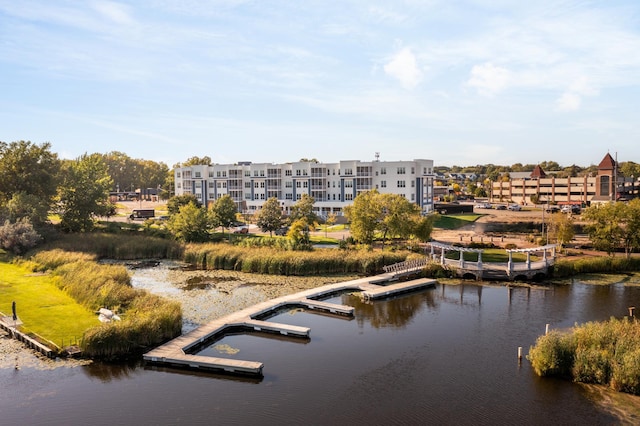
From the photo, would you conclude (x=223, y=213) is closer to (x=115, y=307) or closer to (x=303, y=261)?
(x=303, y=261)

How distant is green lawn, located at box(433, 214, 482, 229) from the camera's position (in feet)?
263

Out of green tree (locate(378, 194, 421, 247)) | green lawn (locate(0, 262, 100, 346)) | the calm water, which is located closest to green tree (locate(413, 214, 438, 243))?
green tree (locate(378, 194, 421, 247))

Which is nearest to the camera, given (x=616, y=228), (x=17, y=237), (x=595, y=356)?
(x=595, y=356)

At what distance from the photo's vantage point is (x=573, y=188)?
11825cm

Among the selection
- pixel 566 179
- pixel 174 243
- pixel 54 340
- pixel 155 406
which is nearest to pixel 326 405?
pixel 155 406

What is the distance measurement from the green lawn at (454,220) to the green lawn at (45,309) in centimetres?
5539

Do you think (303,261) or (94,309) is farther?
(303,261)

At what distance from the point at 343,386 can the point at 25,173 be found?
6103 centimetres

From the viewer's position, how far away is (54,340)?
28.2 metres

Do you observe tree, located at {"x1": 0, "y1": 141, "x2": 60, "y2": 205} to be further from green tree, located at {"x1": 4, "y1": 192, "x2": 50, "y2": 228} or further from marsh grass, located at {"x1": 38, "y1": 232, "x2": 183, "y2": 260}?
marsh grass, located at {"x1": 38, "y1": 232, "x2": 183, "y2": 260}

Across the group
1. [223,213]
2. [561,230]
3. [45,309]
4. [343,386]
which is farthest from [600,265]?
[45,309]

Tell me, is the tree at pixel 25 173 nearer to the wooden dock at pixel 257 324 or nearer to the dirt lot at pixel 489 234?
the wooden dock at pixel 257 324

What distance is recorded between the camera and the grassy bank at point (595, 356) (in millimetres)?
23016

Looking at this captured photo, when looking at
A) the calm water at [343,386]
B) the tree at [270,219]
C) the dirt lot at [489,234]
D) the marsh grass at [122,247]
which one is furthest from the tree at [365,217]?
the calm water at [343,386]
